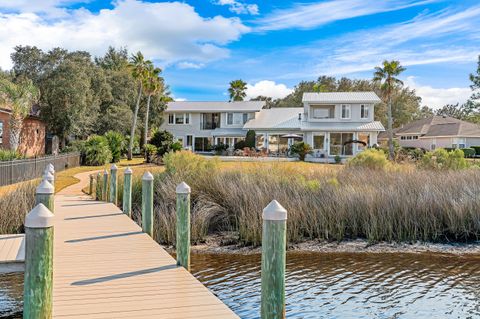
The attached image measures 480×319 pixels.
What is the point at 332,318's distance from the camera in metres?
7.05

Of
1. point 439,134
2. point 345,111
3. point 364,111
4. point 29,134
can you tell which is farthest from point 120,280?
point 439,134

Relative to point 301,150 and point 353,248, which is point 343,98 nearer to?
point 301,150

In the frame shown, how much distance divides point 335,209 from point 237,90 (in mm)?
49178

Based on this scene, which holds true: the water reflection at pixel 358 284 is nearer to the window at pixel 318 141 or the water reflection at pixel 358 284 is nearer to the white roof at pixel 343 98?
the window at pixel 318 141

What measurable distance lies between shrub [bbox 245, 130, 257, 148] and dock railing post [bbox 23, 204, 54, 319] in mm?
41108

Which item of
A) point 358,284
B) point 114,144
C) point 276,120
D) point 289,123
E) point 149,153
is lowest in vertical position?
point 358,284

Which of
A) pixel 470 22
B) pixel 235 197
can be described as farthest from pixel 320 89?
pixel 235 197

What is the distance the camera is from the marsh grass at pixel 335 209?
1248cm

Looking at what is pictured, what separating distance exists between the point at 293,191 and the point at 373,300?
6.14 metres

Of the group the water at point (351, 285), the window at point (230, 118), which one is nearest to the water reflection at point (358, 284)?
the water at point (351, 285)

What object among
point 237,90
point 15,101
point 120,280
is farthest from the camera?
point 237,90

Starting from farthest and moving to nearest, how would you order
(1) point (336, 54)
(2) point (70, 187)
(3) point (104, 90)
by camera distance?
(3) point (104, 90)
(1) point (336, 54)
(2) point (70, 187)

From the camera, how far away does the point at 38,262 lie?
3811 mm

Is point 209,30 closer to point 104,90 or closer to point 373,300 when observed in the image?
point 373,300
